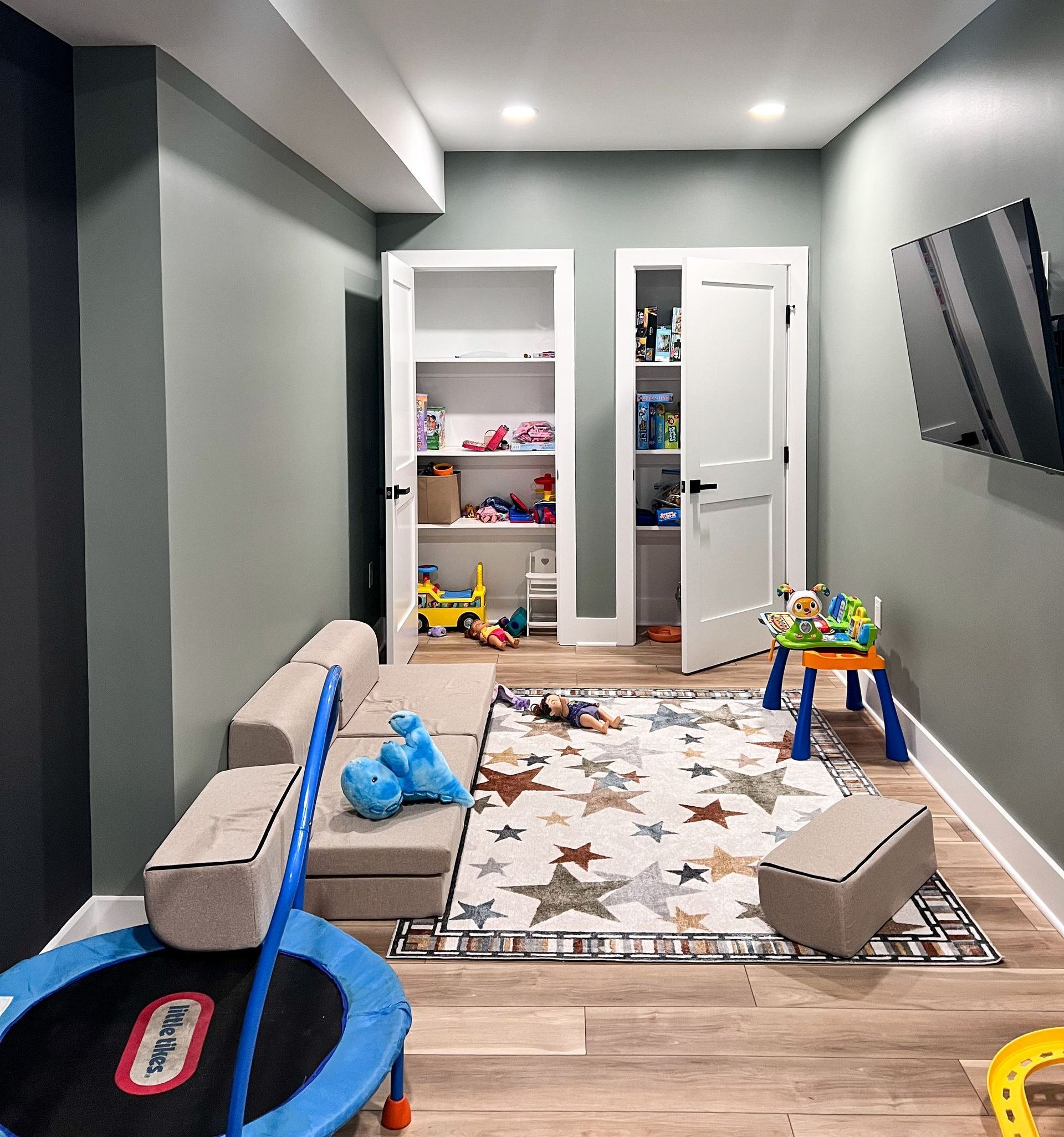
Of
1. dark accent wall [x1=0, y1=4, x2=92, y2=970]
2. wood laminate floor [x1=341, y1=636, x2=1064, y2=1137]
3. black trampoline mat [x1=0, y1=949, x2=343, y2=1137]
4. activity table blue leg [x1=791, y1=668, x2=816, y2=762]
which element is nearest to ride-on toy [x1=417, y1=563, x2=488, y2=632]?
activity table blue leg [x1=791, y1=668, x2=816, y2=762]


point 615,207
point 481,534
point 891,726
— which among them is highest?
point 615,207

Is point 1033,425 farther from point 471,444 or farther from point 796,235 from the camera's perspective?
point 471,444

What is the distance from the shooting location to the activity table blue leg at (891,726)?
3.97 m

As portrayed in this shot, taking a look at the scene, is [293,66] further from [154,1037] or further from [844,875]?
[844,875]

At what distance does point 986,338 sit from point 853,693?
6.79ft

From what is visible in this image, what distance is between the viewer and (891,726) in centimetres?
400

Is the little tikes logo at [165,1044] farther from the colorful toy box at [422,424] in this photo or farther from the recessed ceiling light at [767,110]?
the colorful toy box at [422,424]

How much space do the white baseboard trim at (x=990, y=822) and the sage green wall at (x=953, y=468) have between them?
0.12 ft

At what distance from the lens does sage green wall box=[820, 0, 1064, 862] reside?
9.48ft

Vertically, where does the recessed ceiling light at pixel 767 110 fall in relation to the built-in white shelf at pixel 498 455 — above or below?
above

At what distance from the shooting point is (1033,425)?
2.67 metres

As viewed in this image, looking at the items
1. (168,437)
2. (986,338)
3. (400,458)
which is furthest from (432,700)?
(986,338)

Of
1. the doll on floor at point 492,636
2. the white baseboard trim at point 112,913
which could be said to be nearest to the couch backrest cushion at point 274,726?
the white baseboard trim at point 112,913

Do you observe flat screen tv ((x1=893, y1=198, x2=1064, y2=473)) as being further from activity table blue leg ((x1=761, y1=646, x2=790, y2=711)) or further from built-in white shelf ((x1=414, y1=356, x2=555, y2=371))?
built-in white shelf ((x1=414, y1=356, x2=555, y2=371))
